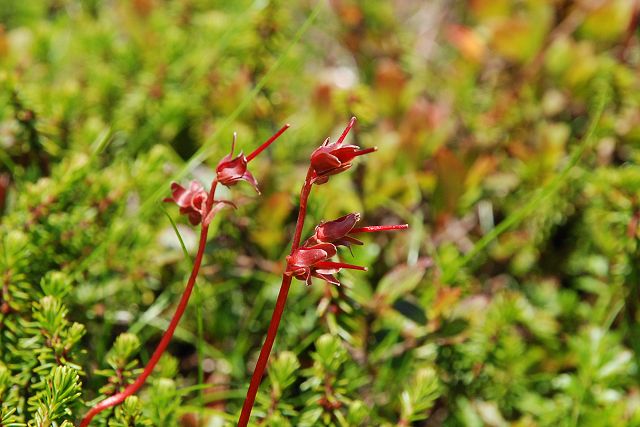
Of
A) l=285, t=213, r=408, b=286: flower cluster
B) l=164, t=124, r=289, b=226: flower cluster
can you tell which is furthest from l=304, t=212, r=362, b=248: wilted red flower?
l=164, t=124, r=289, b=226: flower cluster

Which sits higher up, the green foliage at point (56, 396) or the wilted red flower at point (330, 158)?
the wilted red flower at point (330, 158)

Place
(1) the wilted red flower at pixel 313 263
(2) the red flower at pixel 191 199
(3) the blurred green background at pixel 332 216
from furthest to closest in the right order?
1. (3) the blurred green background at pixel 332 216
2. (2) the red flower at pixel 191 199
3. (1) the wilted red flower at pixel 313 263

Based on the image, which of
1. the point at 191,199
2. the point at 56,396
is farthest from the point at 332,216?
the point at 56,396

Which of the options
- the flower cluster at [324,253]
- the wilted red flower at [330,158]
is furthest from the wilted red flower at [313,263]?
the wilted red flower at [330,158]

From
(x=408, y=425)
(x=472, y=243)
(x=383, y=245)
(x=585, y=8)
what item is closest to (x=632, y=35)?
(x=585, y=8)

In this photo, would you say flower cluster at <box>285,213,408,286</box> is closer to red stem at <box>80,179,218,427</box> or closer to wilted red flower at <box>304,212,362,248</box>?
wilted red flower at <box>304,212,362,248</box>

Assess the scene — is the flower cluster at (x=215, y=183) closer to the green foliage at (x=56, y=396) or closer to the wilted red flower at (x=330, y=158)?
the wilted red flower at (x=330, y=158)

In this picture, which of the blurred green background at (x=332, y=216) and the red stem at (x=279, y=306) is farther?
the blurred green background at (x=332, y=216)

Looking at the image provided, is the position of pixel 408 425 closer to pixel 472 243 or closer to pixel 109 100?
pixel 472 243
